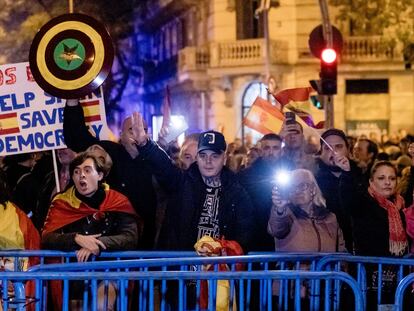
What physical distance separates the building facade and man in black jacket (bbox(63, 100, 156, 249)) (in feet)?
70.7

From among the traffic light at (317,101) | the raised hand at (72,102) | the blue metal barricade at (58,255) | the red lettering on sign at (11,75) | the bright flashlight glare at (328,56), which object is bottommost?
the blue metal barricade at (58,255)

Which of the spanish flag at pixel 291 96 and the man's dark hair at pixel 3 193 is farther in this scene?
the spanish flag at pixel 291 96

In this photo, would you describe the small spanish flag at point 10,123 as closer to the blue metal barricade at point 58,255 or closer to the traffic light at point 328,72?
the blue metal barricade at point 58,255

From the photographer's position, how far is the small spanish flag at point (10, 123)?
379 inches

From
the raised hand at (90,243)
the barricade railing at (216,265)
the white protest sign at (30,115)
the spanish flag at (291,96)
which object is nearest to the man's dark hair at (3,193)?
the raised hand at (90,243)

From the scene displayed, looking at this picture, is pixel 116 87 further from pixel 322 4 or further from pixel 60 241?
pixel 60 241

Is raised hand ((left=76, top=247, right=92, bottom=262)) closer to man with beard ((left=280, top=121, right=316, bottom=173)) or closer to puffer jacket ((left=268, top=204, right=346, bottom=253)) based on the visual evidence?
puffer jacket ((left=268, top=204, right=346, bottom=253))

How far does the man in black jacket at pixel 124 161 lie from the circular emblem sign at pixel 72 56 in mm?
310

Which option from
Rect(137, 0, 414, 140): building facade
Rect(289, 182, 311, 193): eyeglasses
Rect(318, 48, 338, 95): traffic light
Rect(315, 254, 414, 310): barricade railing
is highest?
Rect(137, 0, 414, 140): building facade

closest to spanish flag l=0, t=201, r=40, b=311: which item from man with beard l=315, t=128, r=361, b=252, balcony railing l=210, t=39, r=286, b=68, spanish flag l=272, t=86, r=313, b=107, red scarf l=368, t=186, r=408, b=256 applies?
man with beard l=315, t=128, r=361, b=252

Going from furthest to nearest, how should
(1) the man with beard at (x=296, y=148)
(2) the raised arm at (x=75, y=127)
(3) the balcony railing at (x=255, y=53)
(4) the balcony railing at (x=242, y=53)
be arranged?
(4) the balcony railing at (x=242, y=53) < (3) the balcony railing at (x=255, y=53) < (1) the man with beard at (x=296, y=148) < (2) the raised arm at (x=75, y=127)

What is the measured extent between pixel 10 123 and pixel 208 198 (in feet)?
9.26

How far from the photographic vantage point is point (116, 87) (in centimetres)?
4369

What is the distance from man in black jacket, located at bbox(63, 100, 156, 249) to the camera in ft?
28.2
